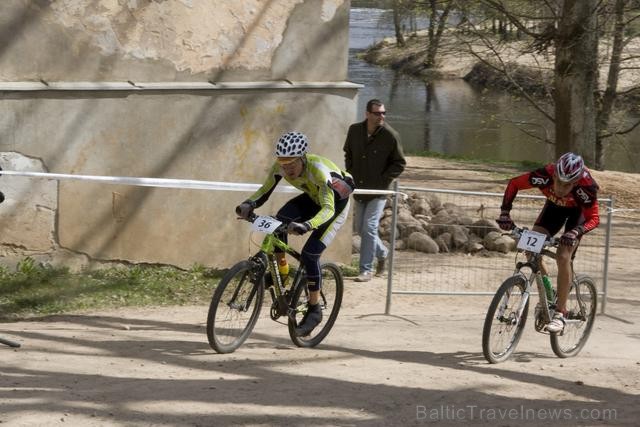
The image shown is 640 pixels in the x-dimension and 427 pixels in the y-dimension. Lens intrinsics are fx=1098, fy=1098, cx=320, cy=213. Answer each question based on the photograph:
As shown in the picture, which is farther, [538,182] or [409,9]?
[409,9]

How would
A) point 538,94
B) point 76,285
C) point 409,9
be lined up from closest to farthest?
1. point 76,285
2. point 409,9
3. point 538,94

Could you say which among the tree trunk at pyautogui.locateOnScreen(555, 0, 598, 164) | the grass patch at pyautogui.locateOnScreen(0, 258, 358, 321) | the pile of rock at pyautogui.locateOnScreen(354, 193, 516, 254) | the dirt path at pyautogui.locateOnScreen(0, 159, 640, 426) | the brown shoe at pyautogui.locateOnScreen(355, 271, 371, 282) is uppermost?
the tree trunk at pyautogui.locateOnScreen(555, 0, 598, 164)

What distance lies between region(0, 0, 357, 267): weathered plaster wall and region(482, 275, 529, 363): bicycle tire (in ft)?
13.4

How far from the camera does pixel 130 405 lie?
6328 mm

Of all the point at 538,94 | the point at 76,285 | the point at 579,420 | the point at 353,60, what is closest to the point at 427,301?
the point at 76,285

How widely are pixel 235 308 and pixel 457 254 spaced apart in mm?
5834

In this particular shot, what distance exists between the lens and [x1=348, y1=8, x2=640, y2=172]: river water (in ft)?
104

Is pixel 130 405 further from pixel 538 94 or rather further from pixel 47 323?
pixel 538 94

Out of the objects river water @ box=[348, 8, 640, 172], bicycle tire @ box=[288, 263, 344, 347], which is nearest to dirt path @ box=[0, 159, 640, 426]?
bicycle tire @ box=[288, 263, 344, 347]

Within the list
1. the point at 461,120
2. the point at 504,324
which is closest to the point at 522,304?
the point at 504,324

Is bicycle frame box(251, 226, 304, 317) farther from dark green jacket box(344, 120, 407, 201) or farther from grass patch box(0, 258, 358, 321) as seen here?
dark green jacket box(344, 120, 407, 201)

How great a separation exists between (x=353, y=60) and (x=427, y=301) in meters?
47.5

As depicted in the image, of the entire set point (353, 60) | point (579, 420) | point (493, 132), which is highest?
point (353, 60)

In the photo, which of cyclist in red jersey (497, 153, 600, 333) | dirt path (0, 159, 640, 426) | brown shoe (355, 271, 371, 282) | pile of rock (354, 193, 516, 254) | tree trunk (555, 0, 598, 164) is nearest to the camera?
dirt path (0, 159, 640, 426)
